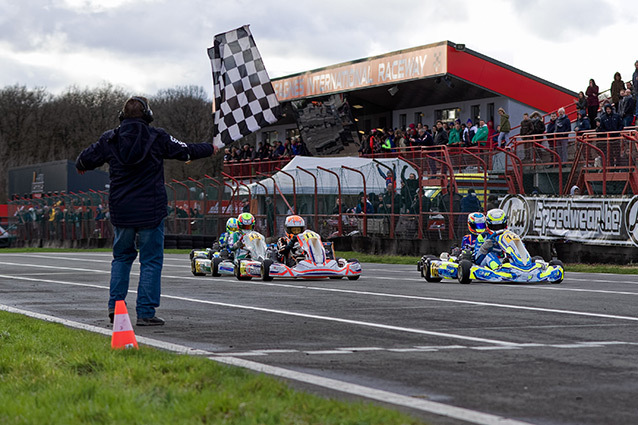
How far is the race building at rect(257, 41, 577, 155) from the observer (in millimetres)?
36906

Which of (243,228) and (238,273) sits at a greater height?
(243,228)

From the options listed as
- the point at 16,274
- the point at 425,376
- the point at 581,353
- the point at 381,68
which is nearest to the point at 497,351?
the point at 581,353

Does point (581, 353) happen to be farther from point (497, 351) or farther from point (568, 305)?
point (568, 305)

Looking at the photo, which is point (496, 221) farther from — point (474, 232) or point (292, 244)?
point (292, 244)

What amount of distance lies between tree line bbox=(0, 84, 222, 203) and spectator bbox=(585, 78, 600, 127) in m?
64.0

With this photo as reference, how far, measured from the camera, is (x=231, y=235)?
16594 millimetres

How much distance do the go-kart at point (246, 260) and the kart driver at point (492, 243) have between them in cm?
328

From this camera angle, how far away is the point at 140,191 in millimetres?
8070

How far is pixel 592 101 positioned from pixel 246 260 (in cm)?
1286

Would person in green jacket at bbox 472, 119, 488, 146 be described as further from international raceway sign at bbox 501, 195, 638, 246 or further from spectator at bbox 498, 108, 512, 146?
international raceway sign at bbox 501, 195, 638, 246

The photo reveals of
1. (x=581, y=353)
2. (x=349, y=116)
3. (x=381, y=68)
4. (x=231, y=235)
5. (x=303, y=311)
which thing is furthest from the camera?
(x=349, y=116)

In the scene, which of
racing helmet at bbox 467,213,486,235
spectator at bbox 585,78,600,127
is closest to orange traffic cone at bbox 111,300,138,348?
racing helmet at bbox 467,213,486,235

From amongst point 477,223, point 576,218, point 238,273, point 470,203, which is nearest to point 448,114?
point 470,203

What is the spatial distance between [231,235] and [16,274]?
3.56m
